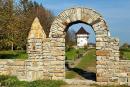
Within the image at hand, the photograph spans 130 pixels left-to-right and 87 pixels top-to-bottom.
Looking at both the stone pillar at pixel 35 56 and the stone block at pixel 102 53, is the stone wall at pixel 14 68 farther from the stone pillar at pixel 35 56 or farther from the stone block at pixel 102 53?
the stone block at pixel 102 53

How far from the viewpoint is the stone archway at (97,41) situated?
15023 mm

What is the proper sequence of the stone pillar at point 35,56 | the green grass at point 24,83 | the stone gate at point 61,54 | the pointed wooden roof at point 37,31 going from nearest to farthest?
the green grass at point 24,83 < the stone gate at point 61,54 < the stone pillar at point 35,56 < the pointed wooden roof at point 37,31

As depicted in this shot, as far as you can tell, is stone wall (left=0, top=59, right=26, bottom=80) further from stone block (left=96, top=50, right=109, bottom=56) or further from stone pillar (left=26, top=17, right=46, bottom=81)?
stone block (left=96, top=50, right=109, bottom=56)

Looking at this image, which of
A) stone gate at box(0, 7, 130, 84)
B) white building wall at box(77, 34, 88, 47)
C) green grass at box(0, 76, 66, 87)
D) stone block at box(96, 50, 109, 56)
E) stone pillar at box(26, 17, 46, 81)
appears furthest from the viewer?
white building wall at box(77, 34, 88, 47)

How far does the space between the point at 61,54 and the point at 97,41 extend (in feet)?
5.91

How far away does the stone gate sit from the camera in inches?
589

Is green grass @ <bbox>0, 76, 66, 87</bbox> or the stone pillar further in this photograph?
the stone pillar

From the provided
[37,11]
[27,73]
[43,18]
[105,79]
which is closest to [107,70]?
[105,79]

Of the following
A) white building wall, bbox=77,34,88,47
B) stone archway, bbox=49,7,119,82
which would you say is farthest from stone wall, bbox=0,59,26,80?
white building wall, bbox=77,34,88,47

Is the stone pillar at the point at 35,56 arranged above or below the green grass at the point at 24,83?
above

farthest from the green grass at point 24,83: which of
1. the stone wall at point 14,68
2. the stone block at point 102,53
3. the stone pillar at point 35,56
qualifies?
the stone block at point 102,53

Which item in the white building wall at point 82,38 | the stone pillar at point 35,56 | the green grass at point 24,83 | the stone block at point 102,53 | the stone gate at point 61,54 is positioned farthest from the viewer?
the white building wall at point 82,38

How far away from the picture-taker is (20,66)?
15.9 meters

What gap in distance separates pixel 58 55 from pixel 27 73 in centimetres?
172
